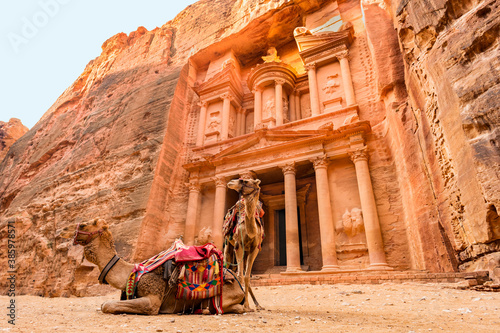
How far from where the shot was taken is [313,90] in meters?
14.5

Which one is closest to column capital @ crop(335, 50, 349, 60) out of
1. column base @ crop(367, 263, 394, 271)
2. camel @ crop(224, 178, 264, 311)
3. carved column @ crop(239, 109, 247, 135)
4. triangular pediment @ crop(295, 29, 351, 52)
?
triangular pediment @ crop(295, 29, 351, 52)

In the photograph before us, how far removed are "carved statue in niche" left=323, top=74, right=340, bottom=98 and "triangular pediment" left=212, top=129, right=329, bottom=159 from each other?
3.25 meters

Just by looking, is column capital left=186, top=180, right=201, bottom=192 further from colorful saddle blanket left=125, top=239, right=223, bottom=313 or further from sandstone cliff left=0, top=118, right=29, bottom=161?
sandstone cliff left=0, top=118, right=29, bottom=161

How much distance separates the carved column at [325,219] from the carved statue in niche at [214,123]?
6958 millimetres

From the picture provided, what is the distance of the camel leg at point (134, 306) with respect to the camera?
3.53 m

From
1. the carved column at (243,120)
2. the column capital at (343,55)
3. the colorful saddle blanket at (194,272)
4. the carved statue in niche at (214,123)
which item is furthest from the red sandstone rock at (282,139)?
the colorful saddle blanket at (194,272)

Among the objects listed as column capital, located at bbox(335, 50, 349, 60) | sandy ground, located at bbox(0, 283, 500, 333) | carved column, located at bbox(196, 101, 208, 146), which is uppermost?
column capital, located at bbox(335, 50, 349, 60)

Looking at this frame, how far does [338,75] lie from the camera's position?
14445 millimetres

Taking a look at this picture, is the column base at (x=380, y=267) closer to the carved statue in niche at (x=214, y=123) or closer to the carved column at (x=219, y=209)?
the carved column at (x=219, y=209)

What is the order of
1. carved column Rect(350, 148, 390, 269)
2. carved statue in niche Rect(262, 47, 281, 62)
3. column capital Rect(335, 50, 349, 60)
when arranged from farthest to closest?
carved statue in niche Rect(262, 47, 281, 62), column capital Rect(335, 50, 349, 60), carved column Rect(350, 148, 390, 269)

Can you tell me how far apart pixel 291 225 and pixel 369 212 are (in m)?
2.95

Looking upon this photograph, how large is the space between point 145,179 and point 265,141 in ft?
20.0

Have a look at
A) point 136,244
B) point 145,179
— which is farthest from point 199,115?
point 136,244

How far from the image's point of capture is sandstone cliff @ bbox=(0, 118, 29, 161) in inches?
1035
